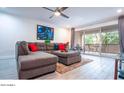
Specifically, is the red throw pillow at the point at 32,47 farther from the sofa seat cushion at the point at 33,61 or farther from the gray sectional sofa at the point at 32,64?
the sofa seat cushion at the point at 33,61

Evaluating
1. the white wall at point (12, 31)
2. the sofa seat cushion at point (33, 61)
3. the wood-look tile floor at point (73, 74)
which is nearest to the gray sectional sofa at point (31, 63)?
the sofa seat cushion at point (33, 61)

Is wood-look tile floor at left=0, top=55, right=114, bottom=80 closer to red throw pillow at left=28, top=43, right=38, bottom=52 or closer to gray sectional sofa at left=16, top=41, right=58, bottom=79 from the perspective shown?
gray sectional sofa at left=16, top=41, right=58, bottom=79

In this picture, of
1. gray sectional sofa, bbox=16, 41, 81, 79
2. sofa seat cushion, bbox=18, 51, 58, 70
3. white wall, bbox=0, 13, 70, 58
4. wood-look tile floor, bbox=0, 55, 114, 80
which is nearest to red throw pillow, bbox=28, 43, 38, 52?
white wall, bbox=0, 13, 70, 58

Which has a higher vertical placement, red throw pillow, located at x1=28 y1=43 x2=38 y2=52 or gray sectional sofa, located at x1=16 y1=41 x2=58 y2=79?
red throw pillow, located at x1=28 y1=43 x2=38 y2=52

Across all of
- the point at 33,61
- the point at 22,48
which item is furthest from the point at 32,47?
the point at 33,61

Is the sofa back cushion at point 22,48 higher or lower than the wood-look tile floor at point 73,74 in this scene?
higher

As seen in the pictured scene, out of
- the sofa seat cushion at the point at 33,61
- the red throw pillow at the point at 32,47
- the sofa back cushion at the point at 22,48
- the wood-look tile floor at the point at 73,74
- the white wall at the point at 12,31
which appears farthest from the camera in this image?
the red throw pillow at the point at 32,47

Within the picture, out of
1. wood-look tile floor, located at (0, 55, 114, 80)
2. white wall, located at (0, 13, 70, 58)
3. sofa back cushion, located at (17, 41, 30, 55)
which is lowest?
wood-look tile floor, located at (0, 55, 114, 80)

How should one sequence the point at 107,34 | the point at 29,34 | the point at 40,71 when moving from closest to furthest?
the point at 40,71
the point at 107,34
the point at 29,34

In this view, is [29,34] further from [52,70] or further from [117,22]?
[117,22]

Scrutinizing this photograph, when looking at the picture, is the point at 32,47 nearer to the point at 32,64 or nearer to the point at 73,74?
the point at 32,64

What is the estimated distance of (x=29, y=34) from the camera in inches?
79.8
